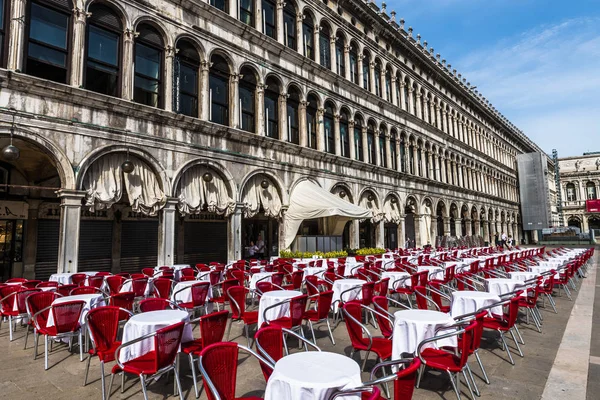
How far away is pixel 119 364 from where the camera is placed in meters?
3.83

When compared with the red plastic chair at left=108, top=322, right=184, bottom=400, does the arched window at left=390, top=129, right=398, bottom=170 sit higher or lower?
higher

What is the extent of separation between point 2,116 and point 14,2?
341cm

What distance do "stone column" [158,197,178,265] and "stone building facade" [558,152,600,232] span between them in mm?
81863

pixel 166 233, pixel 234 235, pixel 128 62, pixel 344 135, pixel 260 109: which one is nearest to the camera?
pixel 128 62

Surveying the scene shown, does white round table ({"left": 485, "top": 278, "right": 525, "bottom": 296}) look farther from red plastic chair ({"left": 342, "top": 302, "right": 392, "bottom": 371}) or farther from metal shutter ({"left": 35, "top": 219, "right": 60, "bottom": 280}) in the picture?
metal shutter ({"left": 35, "top": 219, "right": 60, "bottom": 280})

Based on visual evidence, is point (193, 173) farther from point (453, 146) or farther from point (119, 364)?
point (453, 146)

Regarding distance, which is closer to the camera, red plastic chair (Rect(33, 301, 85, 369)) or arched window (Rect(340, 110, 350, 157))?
red plastic chair (Rect(33, 301, 85, 369))

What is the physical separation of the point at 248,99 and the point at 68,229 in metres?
9.35

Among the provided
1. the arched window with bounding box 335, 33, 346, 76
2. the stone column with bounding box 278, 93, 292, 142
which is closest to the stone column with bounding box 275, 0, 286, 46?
the stone column with bounding box 278, 93, 292, 142

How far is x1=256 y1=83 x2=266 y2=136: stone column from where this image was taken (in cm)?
1627

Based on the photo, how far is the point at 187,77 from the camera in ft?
46.6

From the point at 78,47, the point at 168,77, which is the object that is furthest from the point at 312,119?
the point at 78,47

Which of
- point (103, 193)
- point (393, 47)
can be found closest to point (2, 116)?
point (103, 193)

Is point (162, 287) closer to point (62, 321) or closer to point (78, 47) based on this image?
point (62, 321)
